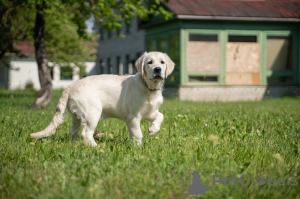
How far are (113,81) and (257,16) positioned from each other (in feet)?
49.4

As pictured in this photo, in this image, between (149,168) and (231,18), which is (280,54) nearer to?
(231,18)

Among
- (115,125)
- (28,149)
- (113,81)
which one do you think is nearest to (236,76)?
(115,125)

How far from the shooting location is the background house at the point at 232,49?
60.6 ft

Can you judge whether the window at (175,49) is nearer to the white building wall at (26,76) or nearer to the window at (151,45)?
the window at (151,45)

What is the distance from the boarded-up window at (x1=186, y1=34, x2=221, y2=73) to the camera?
18.5 meters

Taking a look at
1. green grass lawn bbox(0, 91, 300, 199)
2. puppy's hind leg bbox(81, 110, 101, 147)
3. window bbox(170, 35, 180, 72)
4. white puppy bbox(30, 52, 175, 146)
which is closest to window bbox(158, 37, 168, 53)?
window bbox(170, 35, 180, 72)

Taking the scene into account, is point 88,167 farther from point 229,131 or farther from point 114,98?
point 229,131

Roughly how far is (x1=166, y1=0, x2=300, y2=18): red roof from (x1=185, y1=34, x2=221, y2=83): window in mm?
1335

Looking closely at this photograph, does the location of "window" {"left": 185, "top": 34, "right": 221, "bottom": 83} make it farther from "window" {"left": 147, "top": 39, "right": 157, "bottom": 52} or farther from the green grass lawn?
the green grass lawn

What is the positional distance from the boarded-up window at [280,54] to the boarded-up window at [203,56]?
9.55 ft

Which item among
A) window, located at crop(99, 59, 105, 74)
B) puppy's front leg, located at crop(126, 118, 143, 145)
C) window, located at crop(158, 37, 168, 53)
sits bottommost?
puppy's front leg, located at crop(126, 118, 143, 145)

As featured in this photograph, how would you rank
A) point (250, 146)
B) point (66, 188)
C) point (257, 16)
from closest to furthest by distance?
point (66, 188)
point (250, 146)
point (257, 16)

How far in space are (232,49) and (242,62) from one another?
820 millimetres

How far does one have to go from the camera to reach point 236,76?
18.9 metres
